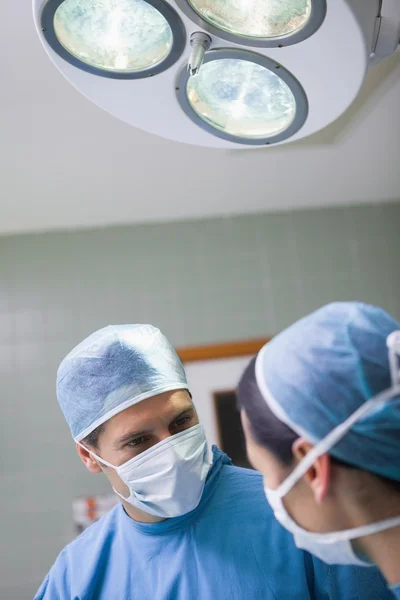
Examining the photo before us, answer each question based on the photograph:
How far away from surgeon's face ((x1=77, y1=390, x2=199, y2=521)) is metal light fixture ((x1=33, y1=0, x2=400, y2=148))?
580 mm

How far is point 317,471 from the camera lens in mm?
763

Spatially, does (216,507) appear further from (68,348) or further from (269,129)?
(68,348)

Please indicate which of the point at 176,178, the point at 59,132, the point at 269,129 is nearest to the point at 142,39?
the point at 269,129

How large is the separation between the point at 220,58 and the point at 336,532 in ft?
2.19

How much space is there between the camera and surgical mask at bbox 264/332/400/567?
73 centimetres

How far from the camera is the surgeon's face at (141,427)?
1.22 metres

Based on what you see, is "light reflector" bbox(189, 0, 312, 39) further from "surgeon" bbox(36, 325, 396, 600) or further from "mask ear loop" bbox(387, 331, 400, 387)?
"surgeon" bbox(36, 325, 396, 600)

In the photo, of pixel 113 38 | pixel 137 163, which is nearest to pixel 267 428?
pixel 113 38

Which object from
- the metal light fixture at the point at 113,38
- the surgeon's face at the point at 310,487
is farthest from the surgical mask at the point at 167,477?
the metal light fixture at the point at 113,38

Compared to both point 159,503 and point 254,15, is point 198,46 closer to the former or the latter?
point 254,15

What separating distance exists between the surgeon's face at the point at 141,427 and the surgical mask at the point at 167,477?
2 cm

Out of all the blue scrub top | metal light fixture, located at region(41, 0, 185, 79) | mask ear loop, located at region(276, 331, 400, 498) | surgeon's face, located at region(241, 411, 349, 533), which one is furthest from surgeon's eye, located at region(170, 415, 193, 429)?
metal light fixture, located at region(41, 0, 185, 79)

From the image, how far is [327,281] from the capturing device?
3.24 m

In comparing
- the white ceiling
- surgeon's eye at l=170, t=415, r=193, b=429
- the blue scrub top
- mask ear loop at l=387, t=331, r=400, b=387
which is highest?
the white ceiling
